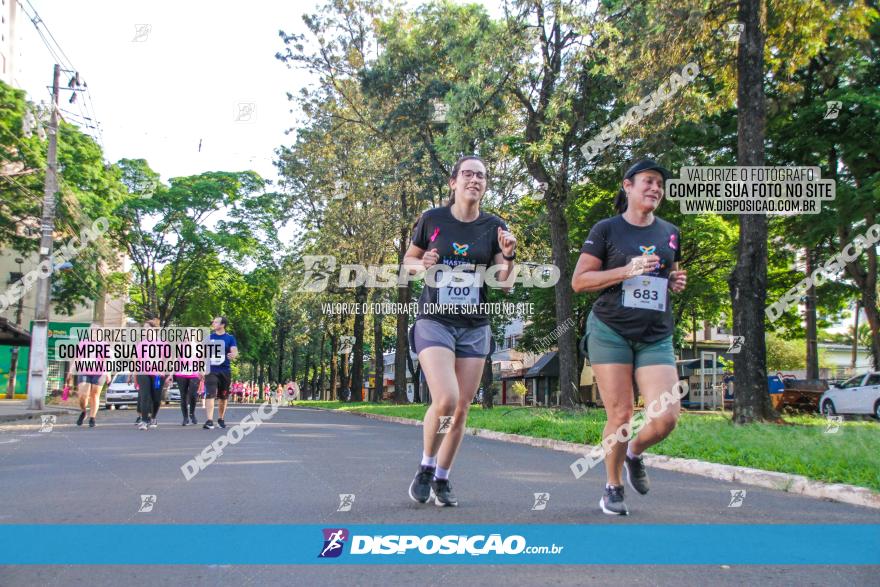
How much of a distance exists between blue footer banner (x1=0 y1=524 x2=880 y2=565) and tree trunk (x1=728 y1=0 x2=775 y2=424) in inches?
343

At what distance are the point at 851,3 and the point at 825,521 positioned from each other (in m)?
11.8

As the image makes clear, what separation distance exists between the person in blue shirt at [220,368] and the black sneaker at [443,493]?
29.5 feet

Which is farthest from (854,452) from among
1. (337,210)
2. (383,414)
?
(337,210)

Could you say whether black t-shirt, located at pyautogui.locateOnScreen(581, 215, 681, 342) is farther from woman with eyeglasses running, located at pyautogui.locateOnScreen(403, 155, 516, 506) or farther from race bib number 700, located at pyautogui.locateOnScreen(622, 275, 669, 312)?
woman with eyeglasses running, located at pyautogui.locateOnScreen(403, 155, 516, 506)

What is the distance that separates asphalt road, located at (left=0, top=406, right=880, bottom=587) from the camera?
3.49 metres

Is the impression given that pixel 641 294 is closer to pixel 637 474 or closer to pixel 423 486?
pixel 637 474

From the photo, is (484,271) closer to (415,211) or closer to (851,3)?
(851,3)

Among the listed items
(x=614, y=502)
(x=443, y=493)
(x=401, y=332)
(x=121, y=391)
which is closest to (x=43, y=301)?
(x=121, y=391)

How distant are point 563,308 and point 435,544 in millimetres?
15177

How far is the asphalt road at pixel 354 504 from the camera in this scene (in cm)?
349

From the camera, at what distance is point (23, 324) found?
156 ft

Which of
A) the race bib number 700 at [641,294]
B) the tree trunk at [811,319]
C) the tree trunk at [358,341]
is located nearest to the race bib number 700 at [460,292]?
the race bib number 700 at [641,294]

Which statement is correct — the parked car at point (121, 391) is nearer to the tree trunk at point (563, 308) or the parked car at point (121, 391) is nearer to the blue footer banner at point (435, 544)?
the tree trunk at point (563, 308)

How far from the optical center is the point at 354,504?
5305 millimetres
